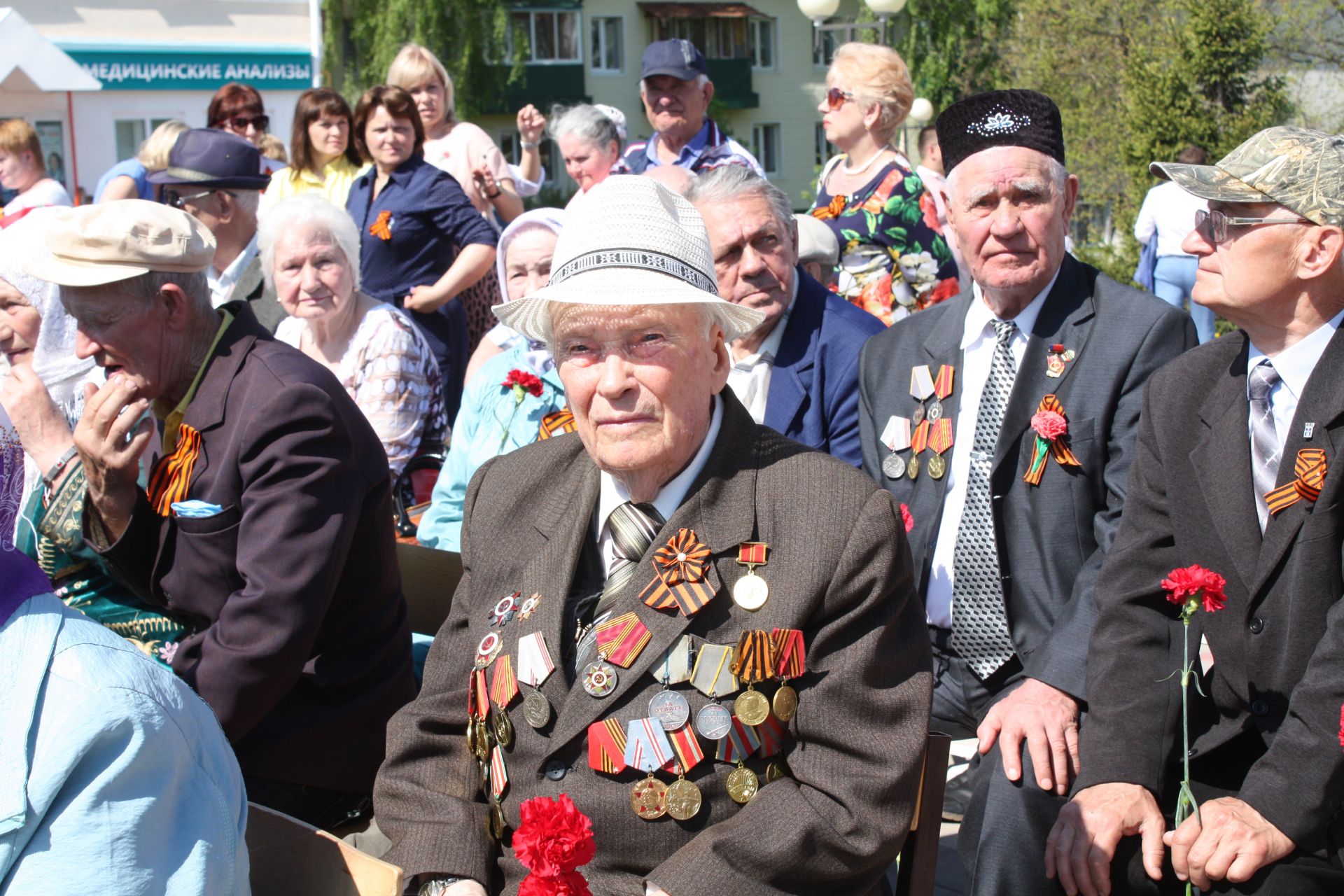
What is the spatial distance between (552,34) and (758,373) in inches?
1543

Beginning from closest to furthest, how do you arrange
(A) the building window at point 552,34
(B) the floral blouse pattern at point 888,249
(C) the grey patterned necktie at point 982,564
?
1. (C) the grey patterned necktie at point 982,564
2. (B) the floral blouse pattern at point 888,249
3. (A) the building window at point 552,34

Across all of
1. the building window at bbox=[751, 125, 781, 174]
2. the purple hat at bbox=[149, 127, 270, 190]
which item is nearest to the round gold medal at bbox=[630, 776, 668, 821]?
the purple hat at bbox=[149, 127, 270, 190]

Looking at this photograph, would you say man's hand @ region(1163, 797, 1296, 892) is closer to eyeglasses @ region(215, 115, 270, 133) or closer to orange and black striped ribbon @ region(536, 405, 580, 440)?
orange and black striped ribbon @ region(536, 405, 580, 440)

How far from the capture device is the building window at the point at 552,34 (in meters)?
40.2

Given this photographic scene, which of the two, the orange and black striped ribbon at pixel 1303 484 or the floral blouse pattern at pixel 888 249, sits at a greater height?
the floral blouse pattern at pixel 888 249

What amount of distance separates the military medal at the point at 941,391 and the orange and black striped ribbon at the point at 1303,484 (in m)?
0.96

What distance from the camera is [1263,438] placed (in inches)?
104

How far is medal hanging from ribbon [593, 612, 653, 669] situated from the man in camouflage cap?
38.8 inches

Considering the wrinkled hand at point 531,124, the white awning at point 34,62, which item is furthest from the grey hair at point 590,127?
the white awning at point 34,62

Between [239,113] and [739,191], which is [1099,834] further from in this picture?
[239,113]

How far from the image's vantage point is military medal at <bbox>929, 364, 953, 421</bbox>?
3.37 m

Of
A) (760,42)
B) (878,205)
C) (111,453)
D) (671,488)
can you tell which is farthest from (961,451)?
(760,42)

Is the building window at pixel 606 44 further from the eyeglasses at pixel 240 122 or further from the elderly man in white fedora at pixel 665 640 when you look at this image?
the elderly man in white fedora at pixel 665 640

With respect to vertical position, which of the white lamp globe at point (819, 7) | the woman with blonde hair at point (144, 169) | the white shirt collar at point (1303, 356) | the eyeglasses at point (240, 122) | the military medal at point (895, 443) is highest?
the white lamp globe at point (819, 7)
